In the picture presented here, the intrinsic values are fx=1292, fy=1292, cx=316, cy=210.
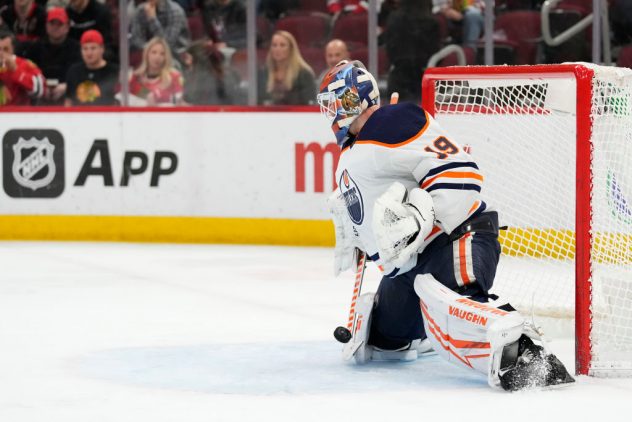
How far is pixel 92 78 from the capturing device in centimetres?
794

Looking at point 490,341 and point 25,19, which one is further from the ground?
point 25,19

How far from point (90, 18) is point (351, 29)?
1698 millimetres

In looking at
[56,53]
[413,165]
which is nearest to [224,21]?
[56,53]

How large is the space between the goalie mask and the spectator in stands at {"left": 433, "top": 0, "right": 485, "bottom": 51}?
3.58 m

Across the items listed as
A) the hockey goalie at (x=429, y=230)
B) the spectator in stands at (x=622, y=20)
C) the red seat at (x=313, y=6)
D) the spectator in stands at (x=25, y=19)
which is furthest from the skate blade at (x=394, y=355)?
the spectator in stands at (x=25, y=19)

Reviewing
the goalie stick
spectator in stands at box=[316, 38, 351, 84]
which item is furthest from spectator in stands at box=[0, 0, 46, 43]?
the goalie stick

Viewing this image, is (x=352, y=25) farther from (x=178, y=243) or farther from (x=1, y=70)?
(x=1, y=70)

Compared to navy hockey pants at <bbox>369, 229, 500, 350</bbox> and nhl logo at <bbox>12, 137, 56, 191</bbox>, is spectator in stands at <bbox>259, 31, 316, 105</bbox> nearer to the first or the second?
nhl logo at <bbox>12, 137, 56, 191</bbox>

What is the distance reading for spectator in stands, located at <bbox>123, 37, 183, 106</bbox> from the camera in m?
7.80

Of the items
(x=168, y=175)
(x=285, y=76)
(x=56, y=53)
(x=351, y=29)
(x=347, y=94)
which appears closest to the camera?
(x=347, y=94)

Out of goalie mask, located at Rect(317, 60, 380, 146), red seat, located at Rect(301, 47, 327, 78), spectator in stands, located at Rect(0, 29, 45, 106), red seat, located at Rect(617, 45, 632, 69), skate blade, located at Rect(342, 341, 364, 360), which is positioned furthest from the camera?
spectator in stands, located at Rect(0, 29, 45, 106)

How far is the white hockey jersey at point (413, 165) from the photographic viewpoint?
359 centimetres

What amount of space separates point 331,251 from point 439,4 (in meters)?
1.53

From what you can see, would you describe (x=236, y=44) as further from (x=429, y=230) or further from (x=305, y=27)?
(x=429, y=230)
